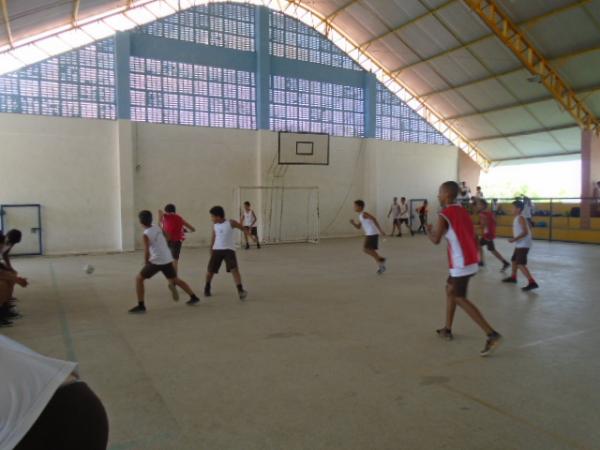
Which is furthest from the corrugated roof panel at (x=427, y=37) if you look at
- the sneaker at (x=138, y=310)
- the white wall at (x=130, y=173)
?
the sneaker at (x=138, y=310)

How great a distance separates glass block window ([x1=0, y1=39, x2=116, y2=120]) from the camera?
13.7 metres

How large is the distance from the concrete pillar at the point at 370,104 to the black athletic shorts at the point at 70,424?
65.9 ft

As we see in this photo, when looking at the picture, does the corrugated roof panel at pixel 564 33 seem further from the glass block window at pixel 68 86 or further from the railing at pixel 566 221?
the glass block window at pixel 68 86

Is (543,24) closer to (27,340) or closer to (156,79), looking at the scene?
(156,79)

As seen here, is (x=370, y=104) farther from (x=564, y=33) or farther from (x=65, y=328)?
(x=65, y=328)

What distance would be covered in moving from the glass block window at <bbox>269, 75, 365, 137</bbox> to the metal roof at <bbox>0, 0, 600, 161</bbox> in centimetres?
252

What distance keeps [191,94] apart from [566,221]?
50.2 feet

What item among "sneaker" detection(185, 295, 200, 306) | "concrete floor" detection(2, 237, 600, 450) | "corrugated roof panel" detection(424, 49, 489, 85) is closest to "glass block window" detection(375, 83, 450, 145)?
"corrugated roof panel" detection(424, 49, 489, 85)

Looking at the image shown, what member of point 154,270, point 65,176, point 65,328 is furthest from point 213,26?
point 65,328

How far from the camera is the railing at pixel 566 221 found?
667 inches

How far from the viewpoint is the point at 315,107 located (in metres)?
19.3

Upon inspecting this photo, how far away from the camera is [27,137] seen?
1363 cm

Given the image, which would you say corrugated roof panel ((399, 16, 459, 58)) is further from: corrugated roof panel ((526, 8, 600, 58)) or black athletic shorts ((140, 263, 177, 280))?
black athletic shorts ((140, 263, 177, 280))

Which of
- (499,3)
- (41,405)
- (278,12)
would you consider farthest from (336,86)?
(41,405)
